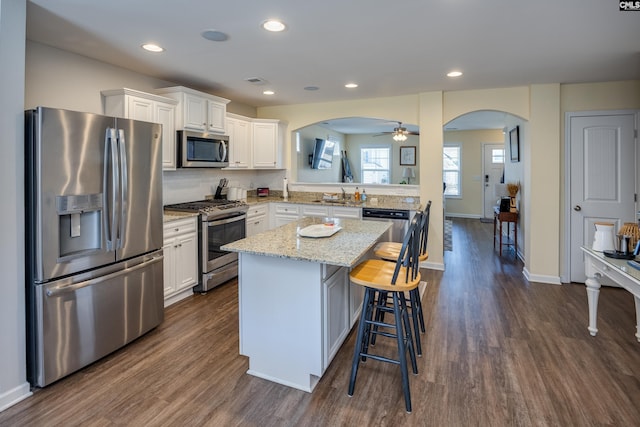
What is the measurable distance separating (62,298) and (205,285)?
175cm

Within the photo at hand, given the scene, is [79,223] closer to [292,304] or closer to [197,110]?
[292,304]

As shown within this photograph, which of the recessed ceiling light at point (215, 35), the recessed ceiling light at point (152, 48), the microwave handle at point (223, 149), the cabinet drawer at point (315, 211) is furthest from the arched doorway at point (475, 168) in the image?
the recessed ceiling light at point (152, 48)

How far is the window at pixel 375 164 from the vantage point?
36.2 ft

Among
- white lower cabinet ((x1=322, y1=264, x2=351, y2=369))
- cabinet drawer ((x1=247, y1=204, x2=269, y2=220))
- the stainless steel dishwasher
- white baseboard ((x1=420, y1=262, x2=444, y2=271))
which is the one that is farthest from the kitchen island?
white baseboard ((x1=420, y1=262, x2=444, y2=271))

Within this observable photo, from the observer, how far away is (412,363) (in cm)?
242

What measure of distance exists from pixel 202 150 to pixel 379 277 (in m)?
2.84

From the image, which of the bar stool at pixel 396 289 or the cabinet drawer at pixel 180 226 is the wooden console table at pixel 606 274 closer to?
the bar stool at pixel 396 289

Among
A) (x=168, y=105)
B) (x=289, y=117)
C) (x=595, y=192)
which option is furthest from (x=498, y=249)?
(x=168, y=105)

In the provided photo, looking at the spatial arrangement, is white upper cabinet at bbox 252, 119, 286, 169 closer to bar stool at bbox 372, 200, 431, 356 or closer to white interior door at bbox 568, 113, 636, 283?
bar stool at bbox 372, 200, 431, 356

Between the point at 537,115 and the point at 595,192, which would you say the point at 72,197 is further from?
A: the point at 595,192

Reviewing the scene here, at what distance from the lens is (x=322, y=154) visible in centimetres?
894

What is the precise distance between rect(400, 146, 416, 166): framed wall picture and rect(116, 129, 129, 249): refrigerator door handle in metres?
9.10

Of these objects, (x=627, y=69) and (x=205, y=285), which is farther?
(x=205, y=285)

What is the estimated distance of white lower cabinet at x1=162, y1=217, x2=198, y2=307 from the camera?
3490 millimetres
